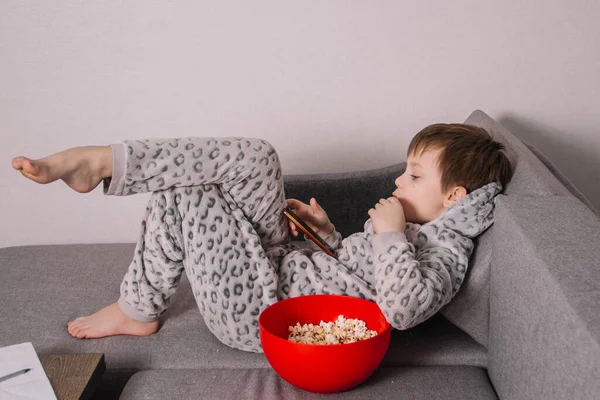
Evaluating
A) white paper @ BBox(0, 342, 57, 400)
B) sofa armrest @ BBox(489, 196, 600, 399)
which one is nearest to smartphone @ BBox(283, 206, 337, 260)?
sofa armrest @ BBox(489, 196, 600, 399)

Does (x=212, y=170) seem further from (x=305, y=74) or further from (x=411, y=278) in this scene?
(x=305, y=74)

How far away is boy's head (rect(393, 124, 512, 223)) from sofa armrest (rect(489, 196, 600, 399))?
18 cm

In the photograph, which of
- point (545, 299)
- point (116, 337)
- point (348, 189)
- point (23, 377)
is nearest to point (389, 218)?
point (545, 299)

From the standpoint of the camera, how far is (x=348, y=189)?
2006mm

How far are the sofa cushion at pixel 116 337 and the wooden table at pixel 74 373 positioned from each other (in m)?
0.14

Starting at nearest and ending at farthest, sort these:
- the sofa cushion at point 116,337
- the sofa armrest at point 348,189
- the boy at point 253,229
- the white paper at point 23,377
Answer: the white paper at point 23,377, the boy at point 253,229, the sofa cushion at point 116,337, the sofa armrest at point 348,189

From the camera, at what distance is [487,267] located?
138cm

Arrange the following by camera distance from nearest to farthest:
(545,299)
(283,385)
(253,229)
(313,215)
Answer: (545,299), (283,385), (253,229), (313,215)

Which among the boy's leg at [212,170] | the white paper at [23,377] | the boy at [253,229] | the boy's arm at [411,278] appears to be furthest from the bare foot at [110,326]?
the boy's arm at [411,278]

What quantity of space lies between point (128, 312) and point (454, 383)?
2.46ft

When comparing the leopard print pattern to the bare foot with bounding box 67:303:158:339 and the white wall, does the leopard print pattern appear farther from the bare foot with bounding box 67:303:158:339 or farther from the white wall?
the white wall

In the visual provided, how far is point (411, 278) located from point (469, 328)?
23 cm

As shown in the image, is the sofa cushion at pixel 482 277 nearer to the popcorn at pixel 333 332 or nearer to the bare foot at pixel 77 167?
the popcorn at pixel 333 332

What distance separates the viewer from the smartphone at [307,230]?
1500 millimetres
